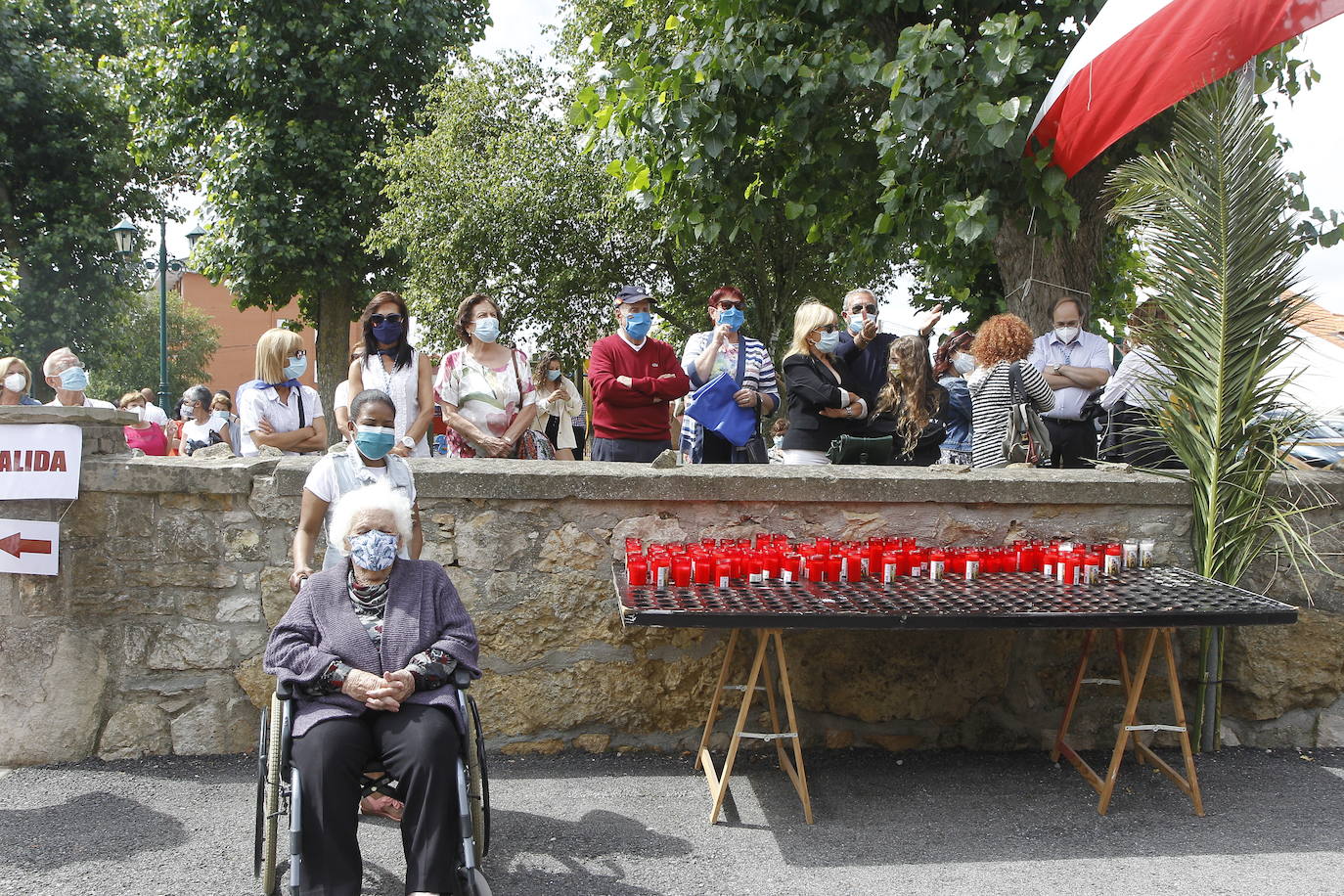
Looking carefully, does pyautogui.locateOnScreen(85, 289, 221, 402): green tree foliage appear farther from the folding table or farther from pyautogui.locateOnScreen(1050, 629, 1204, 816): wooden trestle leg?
pyautogui.locateOnScreen(1050, 629, 1204, 816): wooden trestle leg

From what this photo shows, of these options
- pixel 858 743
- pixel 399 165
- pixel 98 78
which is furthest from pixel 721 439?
pixel 98 78

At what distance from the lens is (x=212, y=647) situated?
15.4 feet

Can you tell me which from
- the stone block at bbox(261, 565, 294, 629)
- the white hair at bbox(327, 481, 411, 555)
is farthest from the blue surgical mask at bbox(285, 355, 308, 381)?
the white hair at bbox(327, 481, 411, 555)

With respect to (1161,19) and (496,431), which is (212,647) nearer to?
(496,431)

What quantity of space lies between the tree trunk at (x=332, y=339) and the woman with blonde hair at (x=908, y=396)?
47.0ft

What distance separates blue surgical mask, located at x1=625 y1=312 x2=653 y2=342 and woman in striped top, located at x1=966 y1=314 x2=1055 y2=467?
6.00 ft

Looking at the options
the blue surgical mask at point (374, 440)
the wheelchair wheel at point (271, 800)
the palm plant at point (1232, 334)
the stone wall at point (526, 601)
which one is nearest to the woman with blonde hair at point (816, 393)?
the stone wall at point (526, 601)

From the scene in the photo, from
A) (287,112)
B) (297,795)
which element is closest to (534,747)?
(297,795)

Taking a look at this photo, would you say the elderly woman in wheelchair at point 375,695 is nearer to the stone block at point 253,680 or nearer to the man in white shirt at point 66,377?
the stone block at point 253,680

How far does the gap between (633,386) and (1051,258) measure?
3929mm

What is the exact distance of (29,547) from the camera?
4.56 m

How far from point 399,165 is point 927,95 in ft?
36.6

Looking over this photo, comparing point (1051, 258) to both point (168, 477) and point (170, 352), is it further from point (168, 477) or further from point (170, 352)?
point (170, 352)

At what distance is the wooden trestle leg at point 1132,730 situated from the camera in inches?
166
